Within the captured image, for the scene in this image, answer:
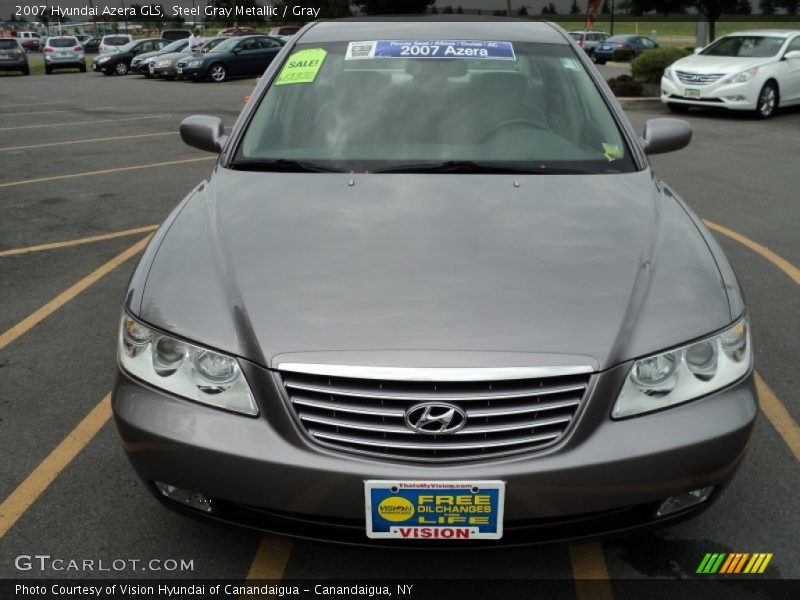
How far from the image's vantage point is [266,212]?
2.93 metres

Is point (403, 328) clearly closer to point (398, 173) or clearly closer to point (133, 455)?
point (133, 455)

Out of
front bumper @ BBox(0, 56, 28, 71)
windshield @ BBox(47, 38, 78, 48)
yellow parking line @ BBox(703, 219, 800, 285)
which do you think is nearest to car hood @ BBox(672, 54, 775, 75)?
yellow parking line @ BBox(703, 219, 800, 285)

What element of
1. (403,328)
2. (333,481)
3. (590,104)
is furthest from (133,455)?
(590,104)

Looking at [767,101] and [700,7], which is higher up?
[767,101]

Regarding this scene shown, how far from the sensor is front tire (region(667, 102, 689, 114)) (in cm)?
1466

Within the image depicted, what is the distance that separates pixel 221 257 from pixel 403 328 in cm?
75

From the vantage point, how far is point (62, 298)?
5.10m

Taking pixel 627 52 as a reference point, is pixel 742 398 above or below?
above

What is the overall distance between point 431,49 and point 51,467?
2.40 meters

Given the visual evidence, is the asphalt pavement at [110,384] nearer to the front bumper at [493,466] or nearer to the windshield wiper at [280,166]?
the front bumper at [493,466]

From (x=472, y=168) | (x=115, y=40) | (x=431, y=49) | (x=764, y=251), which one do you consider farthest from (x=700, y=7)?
(x=115, y=40)

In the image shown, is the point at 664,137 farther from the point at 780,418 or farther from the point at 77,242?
the point at 77,242

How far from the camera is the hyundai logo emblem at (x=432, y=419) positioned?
2098 millimetres

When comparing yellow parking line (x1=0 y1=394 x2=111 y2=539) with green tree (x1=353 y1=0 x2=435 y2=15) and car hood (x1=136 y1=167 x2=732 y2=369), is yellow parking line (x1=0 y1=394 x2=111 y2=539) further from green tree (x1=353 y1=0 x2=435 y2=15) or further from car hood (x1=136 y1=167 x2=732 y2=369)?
green tree (x1=353 y1=0 x2=435 y2=15)
